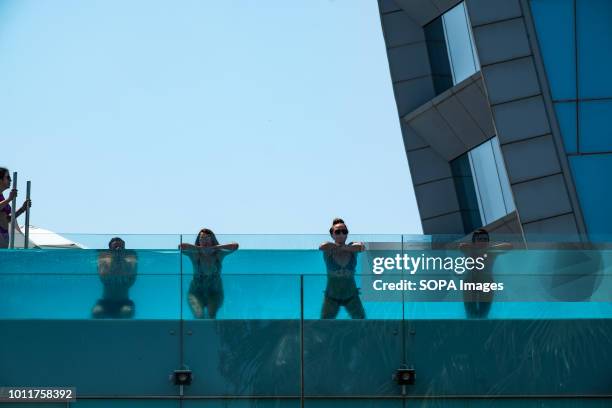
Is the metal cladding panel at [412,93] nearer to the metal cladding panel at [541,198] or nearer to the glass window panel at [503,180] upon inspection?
the glass window panel at [503,180]

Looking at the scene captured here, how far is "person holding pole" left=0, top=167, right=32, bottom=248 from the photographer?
17125 mm

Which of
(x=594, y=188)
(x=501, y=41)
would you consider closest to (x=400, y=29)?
(x=501, y=41)

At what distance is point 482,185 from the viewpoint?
40594 millimetres

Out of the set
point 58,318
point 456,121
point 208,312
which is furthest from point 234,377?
point 456,121

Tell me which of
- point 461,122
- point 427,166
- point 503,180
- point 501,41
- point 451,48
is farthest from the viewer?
point 427,166

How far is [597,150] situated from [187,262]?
51.3 feet

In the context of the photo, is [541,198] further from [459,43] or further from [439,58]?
[439,58]

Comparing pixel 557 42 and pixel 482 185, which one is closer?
pixel 557 42

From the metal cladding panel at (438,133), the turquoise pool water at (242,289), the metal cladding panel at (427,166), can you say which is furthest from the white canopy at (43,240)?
the metal cladding panel at (427,166)

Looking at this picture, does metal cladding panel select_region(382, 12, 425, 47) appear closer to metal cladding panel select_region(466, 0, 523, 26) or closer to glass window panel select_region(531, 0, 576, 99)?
metal cladding panel select_region(466, 0, 523, 26)

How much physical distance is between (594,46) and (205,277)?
16436 mm

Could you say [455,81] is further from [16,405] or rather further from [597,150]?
[16,405]

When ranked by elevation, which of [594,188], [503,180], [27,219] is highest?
[503,180]

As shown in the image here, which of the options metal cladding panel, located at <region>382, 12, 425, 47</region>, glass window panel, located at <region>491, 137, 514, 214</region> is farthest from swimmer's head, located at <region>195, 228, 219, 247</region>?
metal cladding panel, located at <region>382, 12, 425, 47</region>
